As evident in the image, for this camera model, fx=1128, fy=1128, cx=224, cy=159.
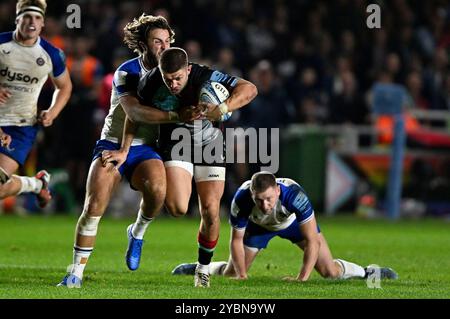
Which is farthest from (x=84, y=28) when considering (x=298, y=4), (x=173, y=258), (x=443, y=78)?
(x=173, y=258)

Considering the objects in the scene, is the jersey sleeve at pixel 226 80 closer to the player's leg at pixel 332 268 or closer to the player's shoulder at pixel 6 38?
the player's leg at pixel 332 268

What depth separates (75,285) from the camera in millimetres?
8758

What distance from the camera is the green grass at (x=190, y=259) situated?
28.1 feet

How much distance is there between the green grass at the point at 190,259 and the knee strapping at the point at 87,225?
429mm

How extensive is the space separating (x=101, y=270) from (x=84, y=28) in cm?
1030

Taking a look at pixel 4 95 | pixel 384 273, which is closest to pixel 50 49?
pixel 4 95

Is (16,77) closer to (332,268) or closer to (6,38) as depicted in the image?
(6,38)

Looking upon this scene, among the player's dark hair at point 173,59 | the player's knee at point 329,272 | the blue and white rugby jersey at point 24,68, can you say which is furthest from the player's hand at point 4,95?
the player's knee at point 329,272

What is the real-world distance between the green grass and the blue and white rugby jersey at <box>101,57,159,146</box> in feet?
3.95

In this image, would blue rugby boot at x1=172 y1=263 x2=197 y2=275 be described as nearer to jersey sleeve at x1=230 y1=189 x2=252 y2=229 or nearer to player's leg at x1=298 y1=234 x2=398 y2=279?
jersey sleeve at x1=230 y1=189 x2=252 y2=229

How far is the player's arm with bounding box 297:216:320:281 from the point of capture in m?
9.59

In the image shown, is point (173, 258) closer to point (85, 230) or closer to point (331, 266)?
point (331, 266)

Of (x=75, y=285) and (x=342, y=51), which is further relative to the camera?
(x=342, y=51)

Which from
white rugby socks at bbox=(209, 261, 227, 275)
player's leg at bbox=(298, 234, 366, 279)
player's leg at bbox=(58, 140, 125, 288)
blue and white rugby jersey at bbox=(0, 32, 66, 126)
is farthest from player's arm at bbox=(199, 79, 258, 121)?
blue and white rugby jersey at bbox=(0, 32, 66, 126)
